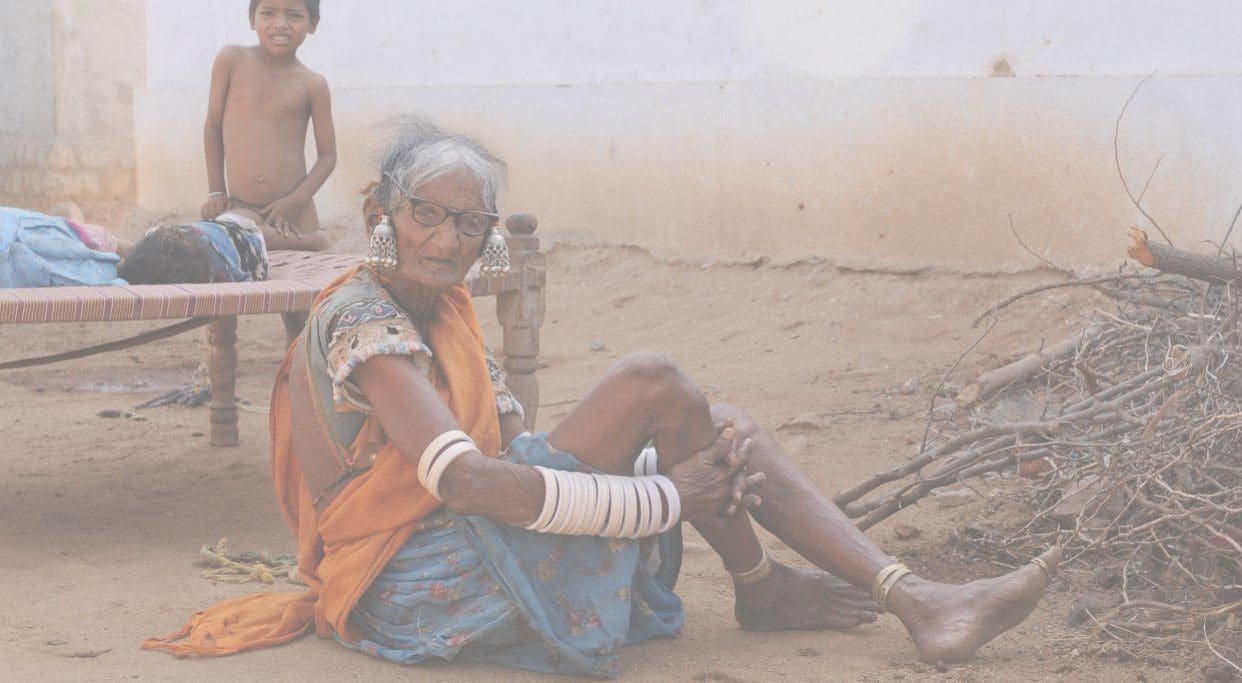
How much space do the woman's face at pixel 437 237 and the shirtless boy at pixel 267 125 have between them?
3276 millimetres

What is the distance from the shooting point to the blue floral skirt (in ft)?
9.95

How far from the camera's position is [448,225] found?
3100 mm

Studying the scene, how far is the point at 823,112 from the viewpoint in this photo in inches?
282

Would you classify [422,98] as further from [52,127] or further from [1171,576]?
[1171,576]

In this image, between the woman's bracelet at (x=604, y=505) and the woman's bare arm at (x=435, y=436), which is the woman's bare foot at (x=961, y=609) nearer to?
the woman's bracelet at (x=604, y=505)

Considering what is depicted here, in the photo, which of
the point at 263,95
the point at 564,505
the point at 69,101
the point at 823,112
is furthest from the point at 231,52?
the point at 69,101

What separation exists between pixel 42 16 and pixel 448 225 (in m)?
9.91

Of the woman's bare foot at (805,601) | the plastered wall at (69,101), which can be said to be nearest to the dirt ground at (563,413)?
the woman's bare foot at (805,601)

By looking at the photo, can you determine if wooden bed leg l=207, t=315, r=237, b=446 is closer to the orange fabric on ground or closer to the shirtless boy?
the shirtless boy

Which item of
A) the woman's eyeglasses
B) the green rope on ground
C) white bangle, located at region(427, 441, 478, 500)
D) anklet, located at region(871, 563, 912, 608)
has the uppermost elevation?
the woman's eyeglasses

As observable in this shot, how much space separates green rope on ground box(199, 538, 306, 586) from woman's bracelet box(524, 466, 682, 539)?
1197 mm

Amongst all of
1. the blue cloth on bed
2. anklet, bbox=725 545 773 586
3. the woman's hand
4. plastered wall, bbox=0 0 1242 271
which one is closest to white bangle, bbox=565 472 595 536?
the woman's hand

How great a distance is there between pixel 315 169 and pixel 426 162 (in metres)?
3.42

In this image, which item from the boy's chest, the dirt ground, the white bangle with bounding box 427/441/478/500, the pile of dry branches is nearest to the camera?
the white bangle with bounding box 427/441/478/500
